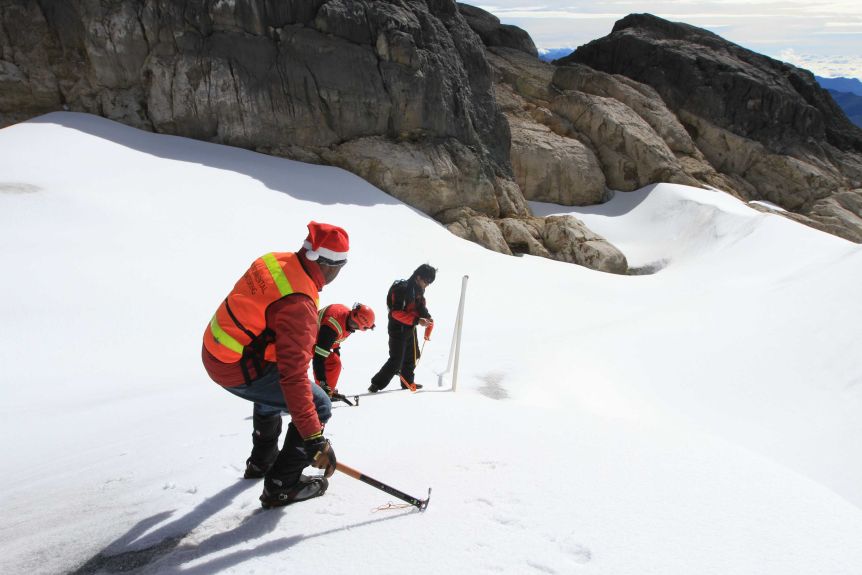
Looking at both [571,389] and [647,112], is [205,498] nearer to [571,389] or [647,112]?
[571,389]

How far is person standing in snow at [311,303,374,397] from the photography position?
5.16m

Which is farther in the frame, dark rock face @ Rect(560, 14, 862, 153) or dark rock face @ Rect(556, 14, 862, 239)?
dark rock face @ Rect(560, 14, 862, 153)

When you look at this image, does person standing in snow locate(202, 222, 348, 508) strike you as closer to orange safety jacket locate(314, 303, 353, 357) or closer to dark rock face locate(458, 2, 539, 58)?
orange safety jacket locate(314, 303, 353, 357)

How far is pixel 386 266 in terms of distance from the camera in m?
14.0

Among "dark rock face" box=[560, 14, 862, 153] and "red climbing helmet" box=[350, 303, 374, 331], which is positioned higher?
"dark rock face" box=[560, 14, 862, 153]

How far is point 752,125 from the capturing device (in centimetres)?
3297

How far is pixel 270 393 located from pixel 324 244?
1.03 metres

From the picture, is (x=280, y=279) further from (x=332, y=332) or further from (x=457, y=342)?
(x=457, y=342)

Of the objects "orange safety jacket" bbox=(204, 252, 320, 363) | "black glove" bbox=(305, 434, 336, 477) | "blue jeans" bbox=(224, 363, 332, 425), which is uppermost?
"orange safety jacket" bbox=(204, 252, 320, 363)

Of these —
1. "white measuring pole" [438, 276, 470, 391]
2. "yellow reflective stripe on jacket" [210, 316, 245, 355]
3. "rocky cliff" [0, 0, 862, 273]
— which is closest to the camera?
"yellow reflective stripe on jacket" [210, 316, 245, 355]

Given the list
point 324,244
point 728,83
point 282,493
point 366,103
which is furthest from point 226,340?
point 728,83

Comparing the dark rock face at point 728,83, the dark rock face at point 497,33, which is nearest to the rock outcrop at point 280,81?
the dark rock face at point 497,33

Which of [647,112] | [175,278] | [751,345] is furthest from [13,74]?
[647,112]

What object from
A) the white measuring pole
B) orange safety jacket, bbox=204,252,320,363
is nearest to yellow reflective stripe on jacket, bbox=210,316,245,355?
orange safety jacket, bbox=204,252,320,363
